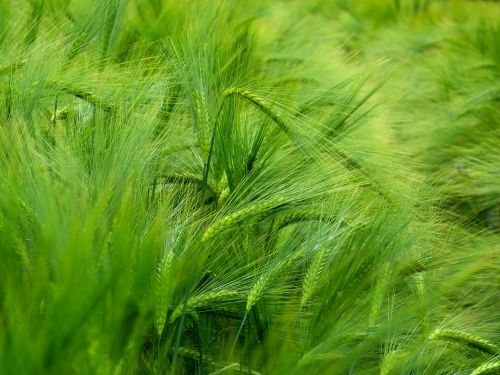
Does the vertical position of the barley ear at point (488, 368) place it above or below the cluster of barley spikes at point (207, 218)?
below

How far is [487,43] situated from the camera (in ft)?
7.59

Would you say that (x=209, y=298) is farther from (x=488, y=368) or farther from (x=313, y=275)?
(x=488, y=368)

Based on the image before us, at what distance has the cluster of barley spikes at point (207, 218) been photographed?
829 millimetres

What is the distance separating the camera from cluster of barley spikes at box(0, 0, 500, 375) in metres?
0.83

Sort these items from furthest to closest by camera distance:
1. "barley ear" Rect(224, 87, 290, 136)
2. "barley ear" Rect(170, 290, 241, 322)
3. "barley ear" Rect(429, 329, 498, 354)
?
"barley ear" Rect(224, 87, 290, 136) < "barley ear" Rect(429, 329, 498, 354) < "barley ear" Rect(170, 290, 241, 322)

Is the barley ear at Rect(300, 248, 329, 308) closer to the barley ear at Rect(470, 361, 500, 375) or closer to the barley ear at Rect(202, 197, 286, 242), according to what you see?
the barley ear at Rect(202, 197, 286, 242)

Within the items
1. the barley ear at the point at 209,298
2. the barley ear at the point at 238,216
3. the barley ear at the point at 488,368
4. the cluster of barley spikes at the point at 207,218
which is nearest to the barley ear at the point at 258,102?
the cluster of barley spikes at the point at 207,218

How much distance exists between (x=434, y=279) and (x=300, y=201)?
24 cm

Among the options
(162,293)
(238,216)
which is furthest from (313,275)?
(162,293)

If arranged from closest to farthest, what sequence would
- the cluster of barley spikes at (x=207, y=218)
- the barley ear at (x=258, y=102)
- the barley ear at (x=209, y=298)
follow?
the cluster of barley spikes at (x=207, y=218)
the barley ear at (x=209, y=298)
the barley ear at (x=258, y=102)

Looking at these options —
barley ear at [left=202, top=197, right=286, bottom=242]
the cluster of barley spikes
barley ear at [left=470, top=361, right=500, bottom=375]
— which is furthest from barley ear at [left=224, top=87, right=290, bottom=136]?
barley ear at [left=470, top=361, right=500, bottom=375]

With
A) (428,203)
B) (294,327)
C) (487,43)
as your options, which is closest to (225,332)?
(294,327)

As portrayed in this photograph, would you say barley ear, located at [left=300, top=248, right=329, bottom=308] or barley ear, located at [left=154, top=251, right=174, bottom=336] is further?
barley ear, located at [left=300, top=248, right=329, bottom=308]

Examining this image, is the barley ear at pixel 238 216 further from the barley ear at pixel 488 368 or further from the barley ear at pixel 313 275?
the barley ear at pixel 488 368
